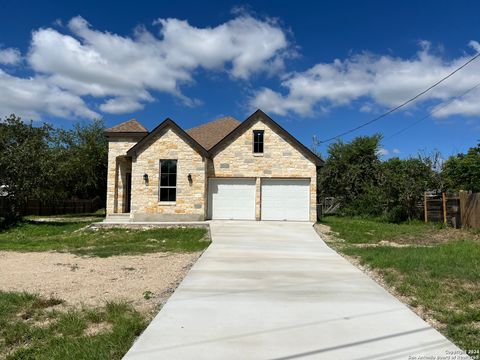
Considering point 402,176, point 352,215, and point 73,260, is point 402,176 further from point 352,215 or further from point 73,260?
point 73,260

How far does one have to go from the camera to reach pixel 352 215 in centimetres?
2848

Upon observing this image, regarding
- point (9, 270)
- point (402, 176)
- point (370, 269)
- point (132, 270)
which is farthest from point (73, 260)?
point (402, 176)

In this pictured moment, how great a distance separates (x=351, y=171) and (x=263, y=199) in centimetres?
1084

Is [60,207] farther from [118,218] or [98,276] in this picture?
[98,276]

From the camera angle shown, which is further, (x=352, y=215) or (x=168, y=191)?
(x=352, y=215)

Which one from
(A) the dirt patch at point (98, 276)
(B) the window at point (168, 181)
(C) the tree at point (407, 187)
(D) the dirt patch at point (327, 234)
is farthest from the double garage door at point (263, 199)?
(A) the dirt patch at point (98, 276)

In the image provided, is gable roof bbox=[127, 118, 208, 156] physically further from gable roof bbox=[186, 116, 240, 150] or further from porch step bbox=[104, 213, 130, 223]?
gable roof bbox=[186, 116, 240, 150]

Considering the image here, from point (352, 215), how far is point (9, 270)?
2278 cm

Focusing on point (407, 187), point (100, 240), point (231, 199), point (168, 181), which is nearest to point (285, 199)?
point (231, 199)

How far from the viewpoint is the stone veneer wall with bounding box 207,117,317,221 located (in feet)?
70.8

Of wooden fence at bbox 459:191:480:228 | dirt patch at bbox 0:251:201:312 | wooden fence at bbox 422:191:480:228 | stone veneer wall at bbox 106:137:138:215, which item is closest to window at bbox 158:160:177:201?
stone veneer wall at bbox 106:137:138:215

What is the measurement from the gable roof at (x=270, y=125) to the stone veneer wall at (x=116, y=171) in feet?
15.9

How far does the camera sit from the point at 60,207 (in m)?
34.0

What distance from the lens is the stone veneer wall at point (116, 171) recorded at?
73.6ft
